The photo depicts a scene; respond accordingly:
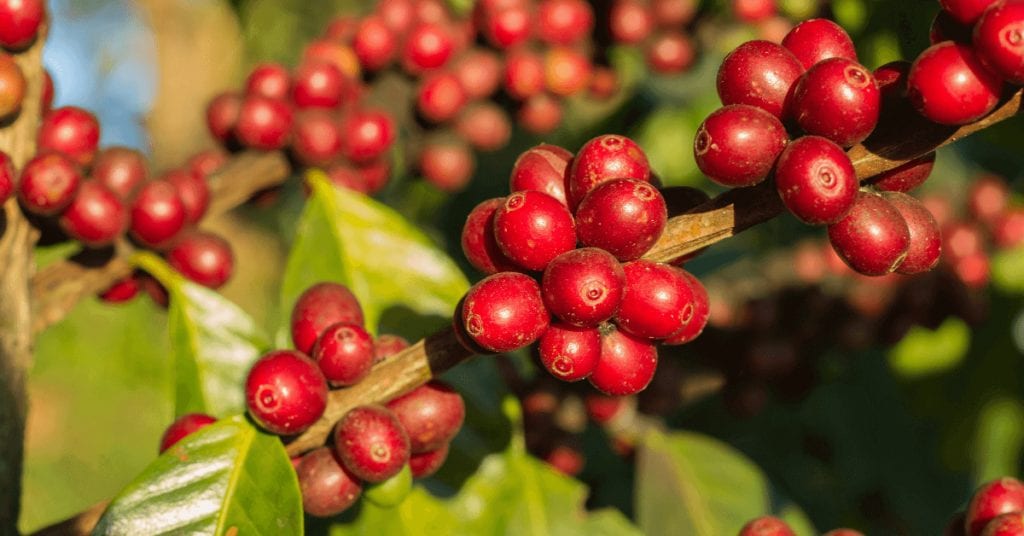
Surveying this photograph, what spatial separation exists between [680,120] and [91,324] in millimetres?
11977

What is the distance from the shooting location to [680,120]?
310 centimetres

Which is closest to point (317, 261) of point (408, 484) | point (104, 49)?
point (408, 484)

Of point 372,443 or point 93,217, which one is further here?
point 93,217

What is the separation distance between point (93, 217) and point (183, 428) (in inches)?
21.3

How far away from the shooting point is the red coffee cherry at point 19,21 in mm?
1733

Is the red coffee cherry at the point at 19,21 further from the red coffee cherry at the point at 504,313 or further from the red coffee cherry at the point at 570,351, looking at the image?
the red coffee cherry at the point at 570,351

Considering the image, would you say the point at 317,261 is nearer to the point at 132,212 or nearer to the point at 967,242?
the point at 132,212

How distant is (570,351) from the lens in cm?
134

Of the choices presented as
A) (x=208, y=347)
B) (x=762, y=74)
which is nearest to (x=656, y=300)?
(x=762, y=74)

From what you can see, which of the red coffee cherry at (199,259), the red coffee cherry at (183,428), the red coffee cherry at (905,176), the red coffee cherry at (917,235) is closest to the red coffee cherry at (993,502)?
the red coffee cherry at (917,235)

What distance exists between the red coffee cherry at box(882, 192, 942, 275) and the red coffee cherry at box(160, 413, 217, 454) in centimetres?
113

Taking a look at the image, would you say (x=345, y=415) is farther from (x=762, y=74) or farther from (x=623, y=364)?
(x=762, y=74)

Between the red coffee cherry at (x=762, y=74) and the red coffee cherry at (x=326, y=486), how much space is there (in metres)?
0.82

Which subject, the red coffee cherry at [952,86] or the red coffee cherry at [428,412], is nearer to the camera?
the red coffee cherry at [952,86]
